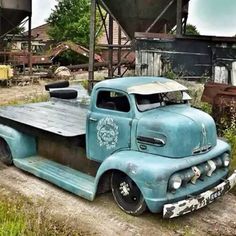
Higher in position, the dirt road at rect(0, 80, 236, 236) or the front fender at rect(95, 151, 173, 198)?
the front fender at rect(95, 151, 173, 198)

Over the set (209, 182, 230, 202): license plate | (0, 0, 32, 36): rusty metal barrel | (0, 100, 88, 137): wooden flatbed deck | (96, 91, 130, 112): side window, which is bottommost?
(209, 182, 230, 202): license plate

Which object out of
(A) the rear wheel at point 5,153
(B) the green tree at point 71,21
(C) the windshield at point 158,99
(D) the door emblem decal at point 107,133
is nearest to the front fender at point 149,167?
(D) the door emblem decal at point 107,133

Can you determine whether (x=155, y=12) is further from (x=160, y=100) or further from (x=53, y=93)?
(x=160, y=100)

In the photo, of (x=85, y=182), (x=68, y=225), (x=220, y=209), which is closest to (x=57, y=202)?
(x=85, y=182)

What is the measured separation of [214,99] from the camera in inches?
313

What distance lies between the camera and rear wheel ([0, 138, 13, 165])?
7422 millimetres

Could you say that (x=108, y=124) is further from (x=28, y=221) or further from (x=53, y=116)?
(x=53, y=116)

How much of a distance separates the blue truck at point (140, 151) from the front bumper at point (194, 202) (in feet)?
0.04

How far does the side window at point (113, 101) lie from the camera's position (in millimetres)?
5734

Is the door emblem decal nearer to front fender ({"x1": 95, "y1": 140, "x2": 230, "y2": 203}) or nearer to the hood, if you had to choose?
front fender ({"x1": 95, "y1": 140, "x2": 230, "y2": 203})

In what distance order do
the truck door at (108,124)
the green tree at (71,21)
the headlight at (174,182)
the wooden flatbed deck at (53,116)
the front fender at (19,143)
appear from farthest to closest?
1. the green tree at (71,21)
2. the front fender at (19,143)
3. the wooden flatbed deck at (53,116)
4. the truck door at (108,124)
5. the headlight at (174,182)

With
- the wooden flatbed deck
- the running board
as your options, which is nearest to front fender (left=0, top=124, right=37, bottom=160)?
the running board

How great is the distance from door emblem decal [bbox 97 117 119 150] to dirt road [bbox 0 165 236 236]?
85 cm

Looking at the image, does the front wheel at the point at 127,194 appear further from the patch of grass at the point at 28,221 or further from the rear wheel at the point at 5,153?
the rear wheel at the point at 5,153
